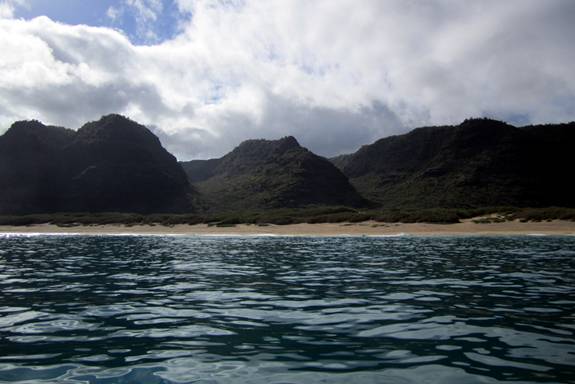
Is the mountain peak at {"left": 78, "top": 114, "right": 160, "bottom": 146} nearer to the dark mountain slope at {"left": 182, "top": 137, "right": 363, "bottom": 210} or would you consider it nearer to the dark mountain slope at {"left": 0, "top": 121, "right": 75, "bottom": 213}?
the dark mountain slope at {"left": 0, "top": 121, "right": 75, "bottom": 213}

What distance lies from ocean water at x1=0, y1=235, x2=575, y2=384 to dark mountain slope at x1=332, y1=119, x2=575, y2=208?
95.1 meters

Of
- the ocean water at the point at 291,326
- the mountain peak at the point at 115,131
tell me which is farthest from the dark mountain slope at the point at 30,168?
the ocean water at the point at 291,326

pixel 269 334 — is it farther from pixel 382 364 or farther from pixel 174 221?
pixel 174 221

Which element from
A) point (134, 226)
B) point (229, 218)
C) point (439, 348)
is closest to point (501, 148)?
point (229, 218)

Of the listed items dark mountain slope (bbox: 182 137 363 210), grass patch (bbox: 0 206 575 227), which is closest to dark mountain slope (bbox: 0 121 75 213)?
grass patch (bbox: 0 206 575 227)

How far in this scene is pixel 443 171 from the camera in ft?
426

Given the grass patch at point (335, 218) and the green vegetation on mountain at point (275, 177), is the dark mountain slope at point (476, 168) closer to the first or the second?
the green vegetation on mountain at point (275, 177)

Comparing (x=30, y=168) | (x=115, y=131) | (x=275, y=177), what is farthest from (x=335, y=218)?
(x=115, y=131)

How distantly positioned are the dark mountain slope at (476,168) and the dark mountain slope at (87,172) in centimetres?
6192

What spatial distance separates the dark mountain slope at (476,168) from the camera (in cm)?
11038

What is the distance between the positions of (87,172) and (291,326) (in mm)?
132372

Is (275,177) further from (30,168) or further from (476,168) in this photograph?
(30,168)

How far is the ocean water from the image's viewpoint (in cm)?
611

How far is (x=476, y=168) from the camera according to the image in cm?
12425
